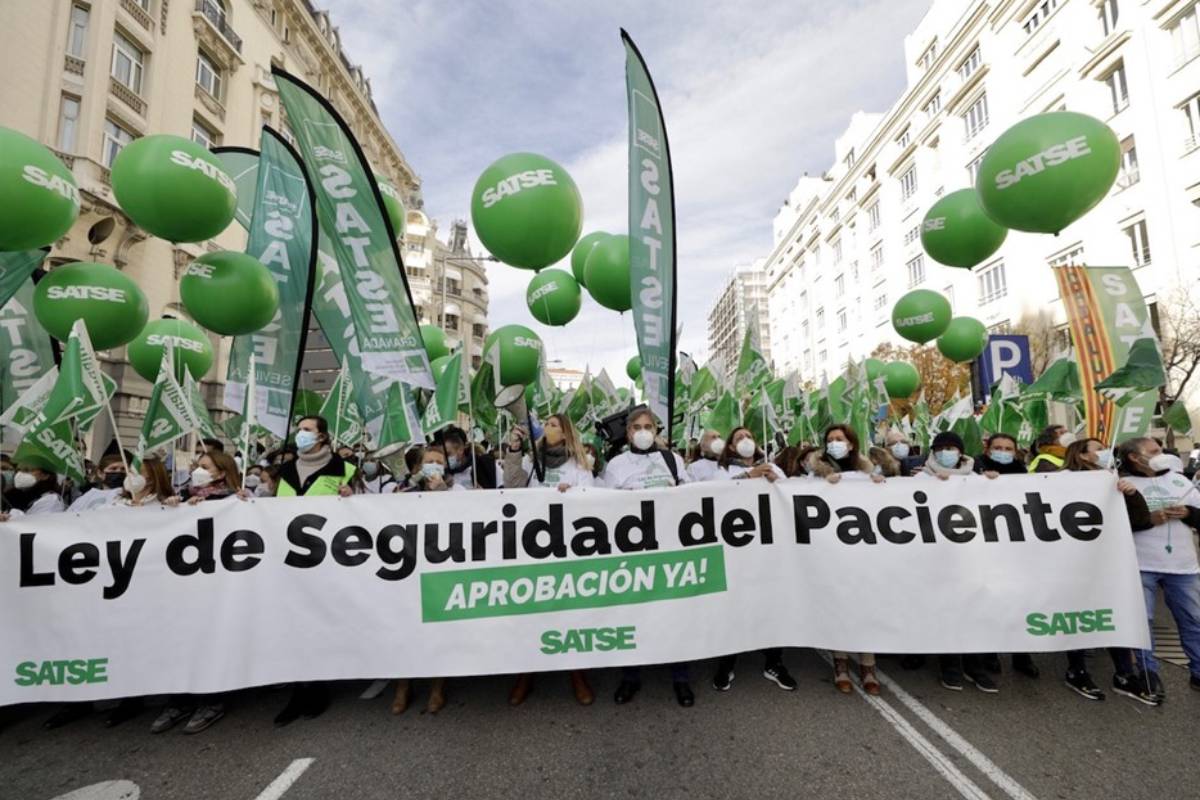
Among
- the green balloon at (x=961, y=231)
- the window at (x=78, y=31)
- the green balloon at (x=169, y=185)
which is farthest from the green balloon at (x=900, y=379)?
the window at (x=78, y=31)

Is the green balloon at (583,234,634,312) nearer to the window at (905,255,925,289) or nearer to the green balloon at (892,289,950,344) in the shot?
the green balloon at (892,289,950,344)

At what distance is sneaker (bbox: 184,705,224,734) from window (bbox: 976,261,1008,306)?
3372 cm

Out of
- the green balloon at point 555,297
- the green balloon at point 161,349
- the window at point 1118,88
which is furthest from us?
the window at point 1118,88

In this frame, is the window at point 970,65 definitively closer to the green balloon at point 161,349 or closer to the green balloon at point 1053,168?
the green balloon at point 1053,168

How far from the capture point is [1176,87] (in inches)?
768

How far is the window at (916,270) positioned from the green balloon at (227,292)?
39.6 meters

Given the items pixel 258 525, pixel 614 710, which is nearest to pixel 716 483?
pixel 614 710

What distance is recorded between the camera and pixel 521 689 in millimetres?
3910

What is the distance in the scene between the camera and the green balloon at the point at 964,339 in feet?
34.4

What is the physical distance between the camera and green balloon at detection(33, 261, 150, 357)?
5.78 metres

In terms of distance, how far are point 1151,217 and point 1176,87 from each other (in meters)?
3.99

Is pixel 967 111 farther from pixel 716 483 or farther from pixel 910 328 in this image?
pixel 716 483

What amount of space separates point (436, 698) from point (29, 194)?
501 cm

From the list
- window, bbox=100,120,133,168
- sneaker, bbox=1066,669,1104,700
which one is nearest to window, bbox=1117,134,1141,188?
sneaker, bbox=1066,669,1104,700
